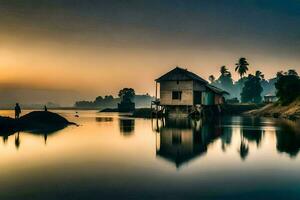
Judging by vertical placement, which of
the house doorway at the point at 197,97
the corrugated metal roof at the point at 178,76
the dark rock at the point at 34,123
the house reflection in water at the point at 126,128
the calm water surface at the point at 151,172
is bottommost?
the calm water surface at the point at 151,172

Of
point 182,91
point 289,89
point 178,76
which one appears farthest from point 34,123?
point 289,89

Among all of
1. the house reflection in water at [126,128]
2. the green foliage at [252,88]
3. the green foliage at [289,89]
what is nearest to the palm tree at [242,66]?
the green foliage at [252,88]

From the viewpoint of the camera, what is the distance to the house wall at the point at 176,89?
211 feet

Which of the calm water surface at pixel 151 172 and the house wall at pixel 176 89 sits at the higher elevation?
the house wall at pixel 176 89

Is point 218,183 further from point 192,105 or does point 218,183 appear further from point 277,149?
point 192,105

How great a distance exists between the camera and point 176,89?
65250 mm

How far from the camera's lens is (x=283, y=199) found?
32.8 feet

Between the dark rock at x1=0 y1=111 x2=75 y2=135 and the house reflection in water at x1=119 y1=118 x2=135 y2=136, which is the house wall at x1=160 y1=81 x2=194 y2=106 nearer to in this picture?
the house reflection in water at x1=119 y1=118 x2=135 y2=136

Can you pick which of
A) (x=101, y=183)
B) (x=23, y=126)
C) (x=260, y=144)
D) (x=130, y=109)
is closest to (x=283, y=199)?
(x=101, y=183)

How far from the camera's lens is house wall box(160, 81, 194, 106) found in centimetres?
6431

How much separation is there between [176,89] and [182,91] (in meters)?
1.32

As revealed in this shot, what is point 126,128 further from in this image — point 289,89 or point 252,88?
point 252,88

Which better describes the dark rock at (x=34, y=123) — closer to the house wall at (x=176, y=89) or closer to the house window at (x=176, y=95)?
the house wall at (x=176, y=89)

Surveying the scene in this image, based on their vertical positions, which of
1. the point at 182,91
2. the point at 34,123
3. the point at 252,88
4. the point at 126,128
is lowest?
the point at 126,128
